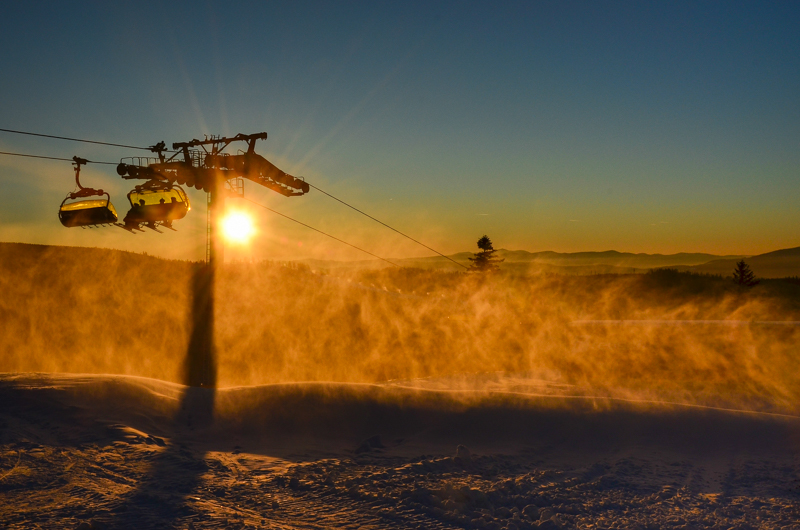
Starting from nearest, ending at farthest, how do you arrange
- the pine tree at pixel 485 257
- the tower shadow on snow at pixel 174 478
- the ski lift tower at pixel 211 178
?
the tower shadow on snow at pixel 174 478 → the ski lift tower at pixel 211 178 → the pine tree at pixel 485 257

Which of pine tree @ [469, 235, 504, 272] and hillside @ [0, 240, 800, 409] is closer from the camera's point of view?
hillside @ [0, 240, 800, 409]

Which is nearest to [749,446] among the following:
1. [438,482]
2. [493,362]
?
[438,482]

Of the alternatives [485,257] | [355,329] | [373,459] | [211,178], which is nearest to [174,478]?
[373,459]

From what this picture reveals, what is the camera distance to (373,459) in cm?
970

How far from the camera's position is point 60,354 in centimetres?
3023

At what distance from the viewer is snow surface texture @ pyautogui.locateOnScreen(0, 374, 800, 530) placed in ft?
23.1

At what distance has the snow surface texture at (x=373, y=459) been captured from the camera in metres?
7.04

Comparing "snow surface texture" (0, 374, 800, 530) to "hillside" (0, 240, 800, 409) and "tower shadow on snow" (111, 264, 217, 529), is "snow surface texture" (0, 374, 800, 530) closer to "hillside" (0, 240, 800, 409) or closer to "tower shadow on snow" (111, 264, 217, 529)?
"tower shadow on snow" (111, 264, 217, 529)

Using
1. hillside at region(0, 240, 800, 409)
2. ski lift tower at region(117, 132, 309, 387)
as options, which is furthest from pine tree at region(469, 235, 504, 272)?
ski lift tower at region(117, 132, 309, 387)

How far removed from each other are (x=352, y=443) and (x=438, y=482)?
326 cm

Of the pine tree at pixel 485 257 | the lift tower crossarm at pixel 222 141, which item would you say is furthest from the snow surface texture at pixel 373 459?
the pine tree at pixel 485 257

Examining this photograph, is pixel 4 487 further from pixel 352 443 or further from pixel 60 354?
pixel 60 354

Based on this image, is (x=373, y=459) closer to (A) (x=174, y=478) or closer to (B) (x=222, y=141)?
(A) (x=174, y=478)

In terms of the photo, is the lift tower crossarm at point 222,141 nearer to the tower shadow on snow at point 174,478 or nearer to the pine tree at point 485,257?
the tower shadow on snow at point 174,478
